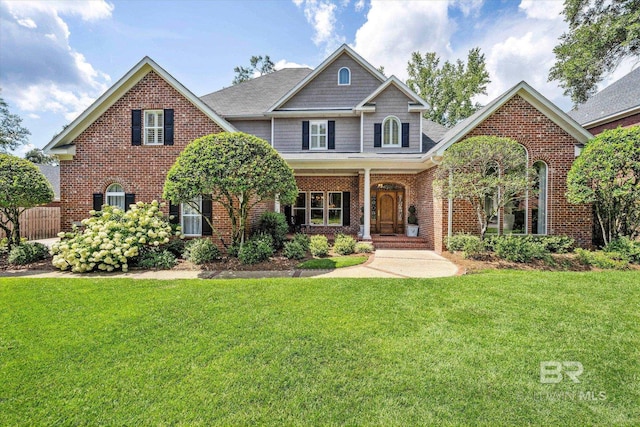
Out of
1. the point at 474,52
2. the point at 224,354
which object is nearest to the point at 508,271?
the point at 224,354

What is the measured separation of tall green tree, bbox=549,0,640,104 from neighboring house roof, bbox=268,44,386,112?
10.5 m

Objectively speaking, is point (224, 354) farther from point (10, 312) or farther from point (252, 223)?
point (252, 223)

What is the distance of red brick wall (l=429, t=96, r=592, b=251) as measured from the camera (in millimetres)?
9477

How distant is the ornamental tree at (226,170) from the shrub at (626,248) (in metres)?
9.68

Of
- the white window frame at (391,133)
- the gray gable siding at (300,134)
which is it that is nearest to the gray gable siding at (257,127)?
the gray gable siding at (300,134)

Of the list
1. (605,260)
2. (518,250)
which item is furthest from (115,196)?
(605,260)

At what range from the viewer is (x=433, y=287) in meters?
5.61

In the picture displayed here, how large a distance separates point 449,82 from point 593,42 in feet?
37.6

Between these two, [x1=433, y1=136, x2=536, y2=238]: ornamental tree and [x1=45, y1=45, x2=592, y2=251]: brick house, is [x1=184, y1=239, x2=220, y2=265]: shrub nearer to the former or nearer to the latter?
[x1=45, y1=45, x2=592, y2=251]: brick house

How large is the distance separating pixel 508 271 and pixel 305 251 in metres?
5.77

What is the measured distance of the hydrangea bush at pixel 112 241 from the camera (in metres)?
7.44

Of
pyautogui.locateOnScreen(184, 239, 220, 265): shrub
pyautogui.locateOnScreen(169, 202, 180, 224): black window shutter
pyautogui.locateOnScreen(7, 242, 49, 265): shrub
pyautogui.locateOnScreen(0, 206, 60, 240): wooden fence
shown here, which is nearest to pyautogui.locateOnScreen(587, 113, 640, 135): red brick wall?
pyautogui.locateOnScreen(184, 239, 220, 265): shrub

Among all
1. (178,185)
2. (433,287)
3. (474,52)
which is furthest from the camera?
(474,52)

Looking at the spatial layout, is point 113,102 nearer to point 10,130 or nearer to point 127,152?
point 127,152
